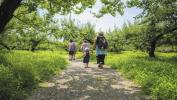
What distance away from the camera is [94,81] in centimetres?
1658

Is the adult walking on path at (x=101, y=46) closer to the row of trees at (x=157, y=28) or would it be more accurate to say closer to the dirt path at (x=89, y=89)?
the dirt path at (x=89, y=89)

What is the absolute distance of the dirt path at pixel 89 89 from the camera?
1288 cm

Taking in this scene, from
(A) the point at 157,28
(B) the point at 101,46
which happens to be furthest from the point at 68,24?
(B) the point at 101,46

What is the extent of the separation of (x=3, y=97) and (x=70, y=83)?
4.76 metres

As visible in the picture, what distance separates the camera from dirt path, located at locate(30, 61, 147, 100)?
42.3 ft

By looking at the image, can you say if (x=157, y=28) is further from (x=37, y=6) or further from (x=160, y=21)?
(x=37, y=6)

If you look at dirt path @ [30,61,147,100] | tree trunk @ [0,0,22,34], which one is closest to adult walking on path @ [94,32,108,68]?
dirt path @ [30,61,147,100]

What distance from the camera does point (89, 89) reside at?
14.4 meters

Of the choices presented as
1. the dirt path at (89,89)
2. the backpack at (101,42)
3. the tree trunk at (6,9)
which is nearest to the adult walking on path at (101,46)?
the backpack at (101,42)

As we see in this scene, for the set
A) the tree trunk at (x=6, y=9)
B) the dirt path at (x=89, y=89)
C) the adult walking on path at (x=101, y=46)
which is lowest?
the dirt path at (x=89, y=89)

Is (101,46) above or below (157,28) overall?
below

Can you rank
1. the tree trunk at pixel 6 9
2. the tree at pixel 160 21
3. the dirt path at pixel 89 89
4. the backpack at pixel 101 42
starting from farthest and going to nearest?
the tree at pixel 160 21 → the backpack at pixel 101 42 → the tree trunk at pixel 6 9 → the dirt path at pixel 89 89

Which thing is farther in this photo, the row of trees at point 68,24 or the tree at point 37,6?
the row of trees at point 68,24

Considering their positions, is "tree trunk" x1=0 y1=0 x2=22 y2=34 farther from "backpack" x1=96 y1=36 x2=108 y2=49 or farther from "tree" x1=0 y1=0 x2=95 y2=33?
"backpack" x1=96 y1=36 x2=108 y2=49
